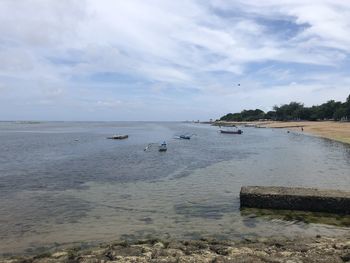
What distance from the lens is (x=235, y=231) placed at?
49.4 ft

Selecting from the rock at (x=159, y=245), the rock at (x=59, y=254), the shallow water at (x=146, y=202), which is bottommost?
the shallow water at (x=146, y=202)

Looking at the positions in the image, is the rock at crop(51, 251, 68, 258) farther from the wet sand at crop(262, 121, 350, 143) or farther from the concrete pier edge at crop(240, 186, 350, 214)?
the wet sand at crop(262, 121, 350, 143)

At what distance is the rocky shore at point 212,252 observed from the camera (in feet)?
35.8

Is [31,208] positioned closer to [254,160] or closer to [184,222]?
[184,222]

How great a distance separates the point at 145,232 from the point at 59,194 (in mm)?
9474

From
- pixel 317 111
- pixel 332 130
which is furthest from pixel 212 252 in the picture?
pixel 317 111

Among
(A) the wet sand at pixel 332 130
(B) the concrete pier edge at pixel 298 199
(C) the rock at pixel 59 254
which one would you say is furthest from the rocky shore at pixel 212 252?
(A) the wet sand at pixel 332 130

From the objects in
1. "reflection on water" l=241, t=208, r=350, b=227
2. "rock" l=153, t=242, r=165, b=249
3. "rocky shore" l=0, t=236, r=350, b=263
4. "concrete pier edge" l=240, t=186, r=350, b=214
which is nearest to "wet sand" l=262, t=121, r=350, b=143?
"concrete pier edge" l=240, t=186, r=350, b=214

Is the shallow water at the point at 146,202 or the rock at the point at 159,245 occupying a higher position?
the rock at the point at 159,245

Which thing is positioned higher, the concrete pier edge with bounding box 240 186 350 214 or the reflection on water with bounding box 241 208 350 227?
the concrete pier edge with bounding box 240 186 350 214

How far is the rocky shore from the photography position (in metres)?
10.9

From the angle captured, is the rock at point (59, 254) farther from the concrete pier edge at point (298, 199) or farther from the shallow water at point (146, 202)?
the concrete pier edge at point (298, 199)

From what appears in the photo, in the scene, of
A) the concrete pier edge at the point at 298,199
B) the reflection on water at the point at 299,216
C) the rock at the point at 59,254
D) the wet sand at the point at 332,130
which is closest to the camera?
the rock at the point at 59,254

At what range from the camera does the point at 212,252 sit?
1184 cm
